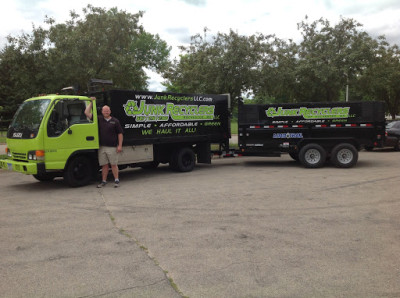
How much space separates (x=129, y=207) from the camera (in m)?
6.59

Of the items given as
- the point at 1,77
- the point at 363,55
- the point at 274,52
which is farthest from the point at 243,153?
the point at 1,77

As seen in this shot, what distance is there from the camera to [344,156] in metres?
11.7

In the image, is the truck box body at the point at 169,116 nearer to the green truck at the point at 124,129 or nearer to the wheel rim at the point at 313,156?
the green truck at the point at 124,129

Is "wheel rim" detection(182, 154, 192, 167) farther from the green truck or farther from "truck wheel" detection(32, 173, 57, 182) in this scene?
"truck wheel" detection(32, 173, 57, 182)

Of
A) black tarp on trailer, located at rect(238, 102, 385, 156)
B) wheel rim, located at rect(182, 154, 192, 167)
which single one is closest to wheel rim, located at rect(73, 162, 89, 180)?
Answer: wheel rim, located at rect(182, 154, 192, 167)

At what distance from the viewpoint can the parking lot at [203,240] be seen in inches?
136

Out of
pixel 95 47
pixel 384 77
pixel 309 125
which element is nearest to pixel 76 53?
pixel 95 47

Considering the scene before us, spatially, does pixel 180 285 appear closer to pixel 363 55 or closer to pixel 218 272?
pixel 218 272

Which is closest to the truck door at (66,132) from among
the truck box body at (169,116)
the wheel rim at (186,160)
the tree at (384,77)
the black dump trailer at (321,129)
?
the truck box body at (169,116)

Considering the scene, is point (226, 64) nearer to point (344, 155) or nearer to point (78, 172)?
point (344, 155)

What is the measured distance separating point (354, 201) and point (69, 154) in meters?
6.37

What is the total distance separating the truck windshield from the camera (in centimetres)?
809

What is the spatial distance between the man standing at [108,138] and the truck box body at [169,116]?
25.0 inches

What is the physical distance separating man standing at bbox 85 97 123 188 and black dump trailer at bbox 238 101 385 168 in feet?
17.6
